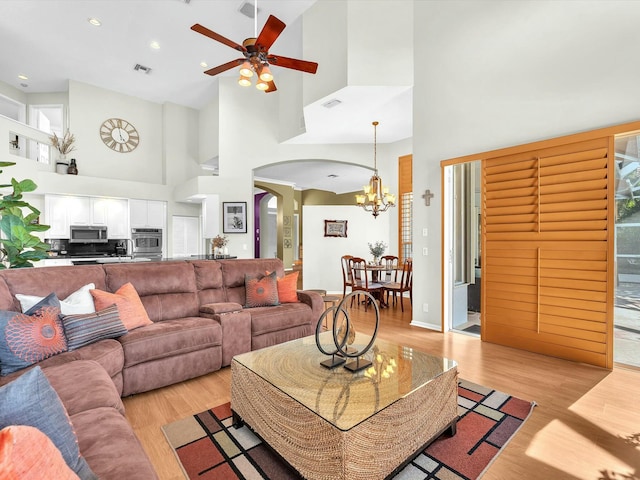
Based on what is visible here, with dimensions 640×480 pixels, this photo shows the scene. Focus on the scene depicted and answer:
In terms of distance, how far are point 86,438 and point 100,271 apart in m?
2.02

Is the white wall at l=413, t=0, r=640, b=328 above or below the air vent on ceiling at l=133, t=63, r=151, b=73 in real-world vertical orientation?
below

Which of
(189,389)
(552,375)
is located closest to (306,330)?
(189,389)

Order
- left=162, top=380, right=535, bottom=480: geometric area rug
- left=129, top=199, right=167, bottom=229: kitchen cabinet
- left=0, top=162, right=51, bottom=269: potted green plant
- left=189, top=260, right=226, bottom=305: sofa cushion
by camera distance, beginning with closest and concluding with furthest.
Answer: left=162, top=380, right=535, bottom=480: geometric area rug, left=0, top=162, right=51, bottom=269: potted green plant, left=189, top=260, right=226, bottom=305: sofa cushion, left=129, top=199, right=167, bottom=229: kitchen cabinet

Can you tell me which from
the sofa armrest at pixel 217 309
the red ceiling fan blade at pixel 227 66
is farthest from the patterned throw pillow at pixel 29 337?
the red ceiling fan blade at pixel 227 66

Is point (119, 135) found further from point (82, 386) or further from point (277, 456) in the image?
point (277, 456)

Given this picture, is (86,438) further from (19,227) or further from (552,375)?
(552,375)

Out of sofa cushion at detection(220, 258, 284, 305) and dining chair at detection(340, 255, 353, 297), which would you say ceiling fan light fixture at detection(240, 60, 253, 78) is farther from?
dining chair at detection(340, 255, 353, 297)

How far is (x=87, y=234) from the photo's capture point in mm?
6250

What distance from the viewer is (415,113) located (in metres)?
4.41

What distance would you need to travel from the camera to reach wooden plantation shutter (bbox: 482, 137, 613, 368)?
3000 mm

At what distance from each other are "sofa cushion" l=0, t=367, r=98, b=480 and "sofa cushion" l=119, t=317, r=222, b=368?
1543 millimetres

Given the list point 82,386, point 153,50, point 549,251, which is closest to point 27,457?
point 82,386

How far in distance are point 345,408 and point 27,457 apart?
116 cm

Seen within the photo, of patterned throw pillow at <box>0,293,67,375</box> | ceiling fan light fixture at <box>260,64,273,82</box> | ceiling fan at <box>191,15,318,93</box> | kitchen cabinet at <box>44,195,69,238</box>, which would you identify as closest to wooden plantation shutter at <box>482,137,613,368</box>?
ceiling fan at <box>191,15,318,93</box>
